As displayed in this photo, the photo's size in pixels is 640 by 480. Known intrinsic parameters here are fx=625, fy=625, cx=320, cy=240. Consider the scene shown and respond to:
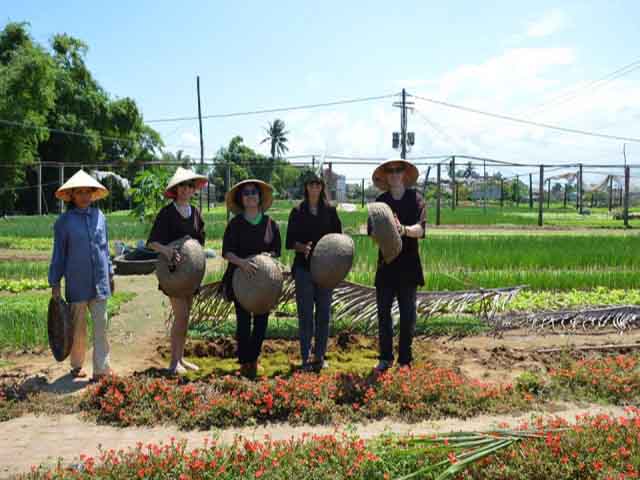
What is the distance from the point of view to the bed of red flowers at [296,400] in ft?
13.8

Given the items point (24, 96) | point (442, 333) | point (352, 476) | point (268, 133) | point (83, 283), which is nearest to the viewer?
point (352, 476)

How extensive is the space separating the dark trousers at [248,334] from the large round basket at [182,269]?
0.42 meters

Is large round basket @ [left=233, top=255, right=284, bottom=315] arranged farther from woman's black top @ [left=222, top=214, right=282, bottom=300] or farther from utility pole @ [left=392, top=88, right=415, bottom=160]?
utility pole @ [left=392, top=88, right=415, bottom=160]

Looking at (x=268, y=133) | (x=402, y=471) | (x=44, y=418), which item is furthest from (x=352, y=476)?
(x=268, y=133)

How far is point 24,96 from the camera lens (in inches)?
790

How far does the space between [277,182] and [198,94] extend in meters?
20.9

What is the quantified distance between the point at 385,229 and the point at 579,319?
338 centimetres

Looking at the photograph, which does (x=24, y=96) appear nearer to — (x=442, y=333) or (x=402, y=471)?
(x=442, y=333)

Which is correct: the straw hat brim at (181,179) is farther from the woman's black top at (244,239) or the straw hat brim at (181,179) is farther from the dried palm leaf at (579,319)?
the dried palm leaf at (579,319)

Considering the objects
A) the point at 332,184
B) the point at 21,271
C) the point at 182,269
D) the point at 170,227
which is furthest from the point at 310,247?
the point at 21,271

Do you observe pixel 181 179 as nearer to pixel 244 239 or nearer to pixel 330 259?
pixel 244 239

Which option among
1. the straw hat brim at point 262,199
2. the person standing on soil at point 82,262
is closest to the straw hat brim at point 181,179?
the straw hat brim at point 262,199

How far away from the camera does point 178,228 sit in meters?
5.27

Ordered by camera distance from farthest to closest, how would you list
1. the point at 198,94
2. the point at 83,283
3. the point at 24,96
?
the point at 198,94, the point at 24,96, the point at 83,283
